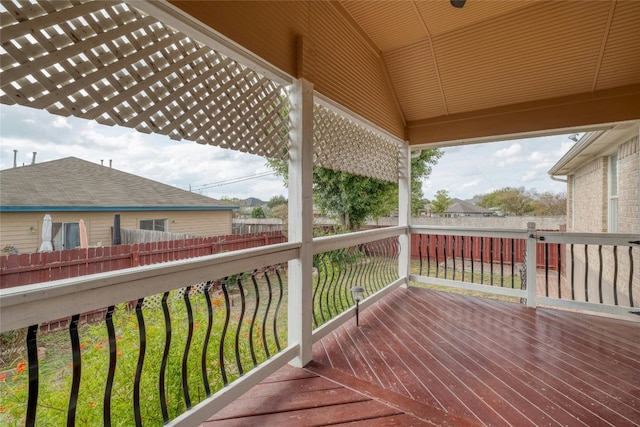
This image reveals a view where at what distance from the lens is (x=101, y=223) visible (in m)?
1.91

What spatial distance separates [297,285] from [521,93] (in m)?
3.75

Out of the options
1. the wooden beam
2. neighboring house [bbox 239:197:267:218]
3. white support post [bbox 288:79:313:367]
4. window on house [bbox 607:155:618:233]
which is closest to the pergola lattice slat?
white support post [bbox 288:79:313:367]

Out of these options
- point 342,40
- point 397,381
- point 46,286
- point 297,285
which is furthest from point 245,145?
point 397,381

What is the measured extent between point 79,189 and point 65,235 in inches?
12.0

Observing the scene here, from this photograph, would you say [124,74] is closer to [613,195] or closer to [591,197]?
[613,195]

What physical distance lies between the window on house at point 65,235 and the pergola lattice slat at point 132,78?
0.71 metres

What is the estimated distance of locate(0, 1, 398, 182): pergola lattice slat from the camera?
119 centimetres

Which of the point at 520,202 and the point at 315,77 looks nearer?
the point at 315,77

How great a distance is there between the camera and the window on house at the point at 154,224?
226 cm

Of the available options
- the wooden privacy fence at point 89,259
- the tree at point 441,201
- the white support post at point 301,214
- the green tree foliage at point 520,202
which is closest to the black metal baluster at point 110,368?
the wooden privacy fence at point 89,259

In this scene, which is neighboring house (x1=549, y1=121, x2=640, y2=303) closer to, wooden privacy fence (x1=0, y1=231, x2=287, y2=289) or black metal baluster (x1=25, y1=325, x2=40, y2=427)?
wooden privacy fence (x1=0, y1=231, x2=287, y2=289)

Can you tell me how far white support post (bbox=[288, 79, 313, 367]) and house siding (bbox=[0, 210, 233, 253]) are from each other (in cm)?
90

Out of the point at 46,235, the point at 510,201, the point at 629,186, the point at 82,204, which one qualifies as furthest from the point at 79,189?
the point at 510,201

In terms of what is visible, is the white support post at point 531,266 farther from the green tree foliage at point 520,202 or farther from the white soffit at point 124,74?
the white soffit at point 124,74
